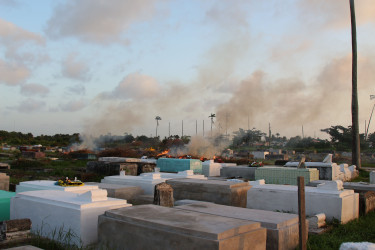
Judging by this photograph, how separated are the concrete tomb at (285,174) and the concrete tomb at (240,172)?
1206mm

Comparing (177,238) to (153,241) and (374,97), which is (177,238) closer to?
(153,241)

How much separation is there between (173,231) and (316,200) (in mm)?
4302

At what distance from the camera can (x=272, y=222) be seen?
4.46 meters

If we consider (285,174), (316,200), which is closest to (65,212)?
(316,200)

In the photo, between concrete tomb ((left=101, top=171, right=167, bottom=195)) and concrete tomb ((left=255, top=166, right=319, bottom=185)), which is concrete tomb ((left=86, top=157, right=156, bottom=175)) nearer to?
concrete tomb ((left=101, top=171, right=167, bottom=195))

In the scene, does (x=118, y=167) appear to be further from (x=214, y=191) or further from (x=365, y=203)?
(x=365, y=203)

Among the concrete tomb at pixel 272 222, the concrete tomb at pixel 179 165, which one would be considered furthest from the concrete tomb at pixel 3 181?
the concrete tomb at pixel 179 165

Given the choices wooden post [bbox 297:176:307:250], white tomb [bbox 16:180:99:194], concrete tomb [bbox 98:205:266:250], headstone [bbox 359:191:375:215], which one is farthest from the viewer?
headstone [bbox 359:191:375:215]

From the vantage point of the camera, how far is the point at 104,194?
17.7ft

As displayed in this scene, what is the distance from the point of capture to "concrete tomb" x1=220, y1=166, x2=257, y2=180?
13.1m

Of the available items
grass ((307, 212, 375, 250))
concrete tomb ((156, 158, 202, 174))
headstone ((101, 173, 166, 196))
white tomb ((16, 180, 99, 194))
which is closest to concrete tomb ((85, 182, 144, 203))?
headstone ((101, 173, 166, 196))

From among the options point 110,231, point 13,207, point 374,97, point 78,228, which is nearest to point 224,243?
point 110,231

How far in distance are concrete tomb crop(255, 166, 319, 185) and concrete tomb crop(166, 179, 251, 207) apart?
335 cm

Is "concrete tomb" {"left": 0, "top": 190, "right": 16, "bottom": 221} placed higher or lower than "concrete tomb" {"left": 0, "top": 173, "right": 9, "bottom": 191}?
lower
